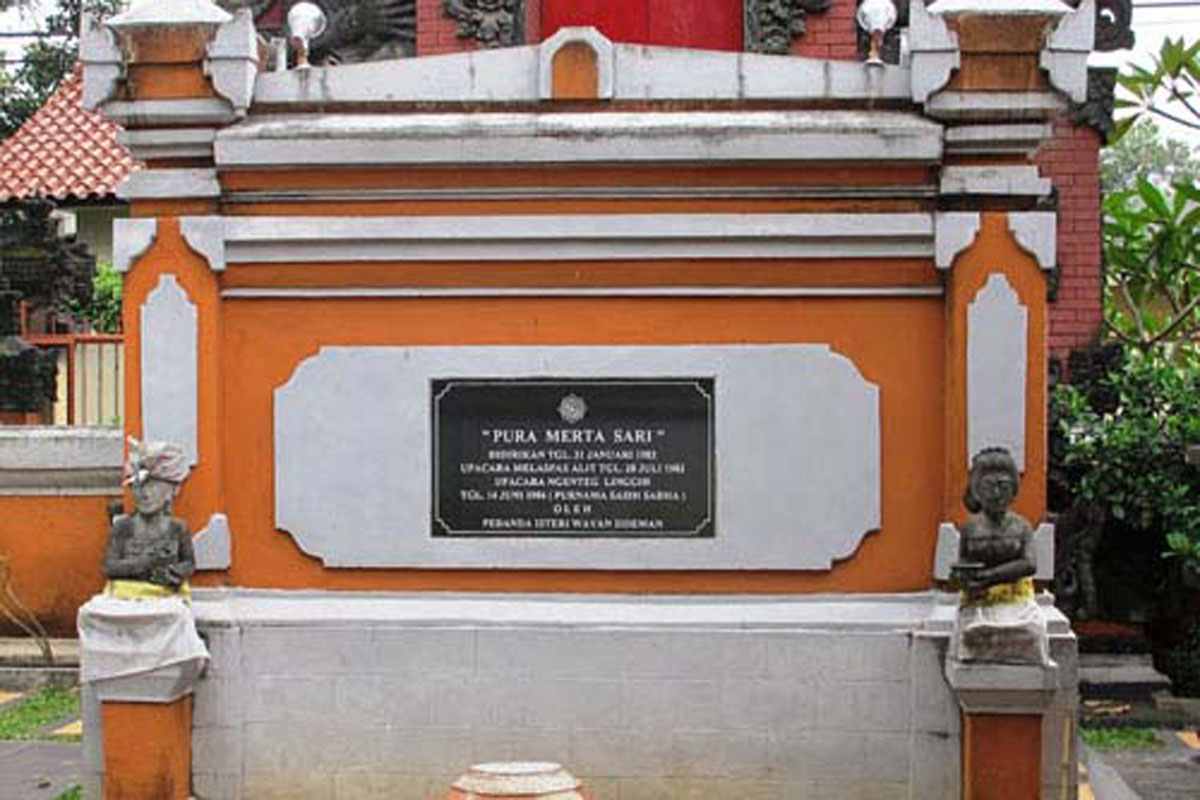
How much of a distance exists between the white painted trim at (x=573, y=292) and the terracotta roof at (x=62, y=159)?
13.1 m

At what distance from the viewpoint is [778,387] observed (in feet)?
25.1

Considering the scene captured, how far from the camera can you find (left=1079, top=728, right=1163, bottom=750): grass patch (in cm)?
977

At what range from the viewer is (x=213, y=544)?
25.5 ft

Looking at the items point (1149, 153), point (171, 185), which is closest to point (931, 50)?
point (171, 185)

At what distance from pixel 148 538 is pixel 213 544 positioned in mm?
388

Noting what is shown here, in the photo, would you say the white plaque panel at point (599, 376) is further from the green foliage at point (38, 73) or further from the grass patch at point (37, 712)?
the green foliage at point (38, 73)

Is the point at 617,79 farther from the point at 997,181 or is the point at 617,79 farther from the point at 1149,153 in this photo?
the point at 1149,153

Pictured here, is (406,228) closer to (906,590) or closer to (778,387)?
(778,387)

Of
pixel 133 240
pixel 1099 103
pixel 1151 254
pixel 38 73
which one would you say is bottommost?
pixel 133 240

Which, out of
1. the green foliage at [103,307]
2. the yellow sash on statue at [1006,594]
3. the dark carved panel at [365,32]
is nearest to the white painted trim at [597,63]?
the yellow sash on statue at [1006,594]

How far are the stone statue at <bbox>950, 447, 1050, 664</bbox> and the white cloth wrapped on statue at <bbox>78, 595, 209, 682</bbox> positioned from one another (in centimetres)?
339

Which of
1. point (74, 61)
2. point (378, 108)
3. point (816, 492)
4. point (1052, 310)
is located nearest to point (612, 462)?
point (816, 492)

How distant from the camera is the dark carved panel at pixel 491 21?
40.1 ft

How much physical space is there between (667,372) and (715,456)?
44 cm
